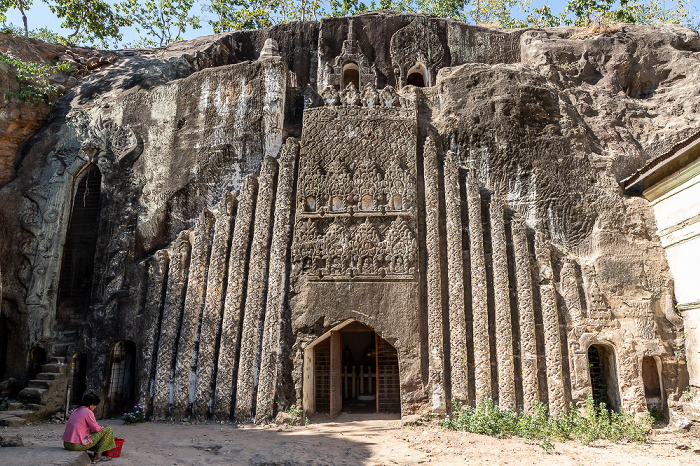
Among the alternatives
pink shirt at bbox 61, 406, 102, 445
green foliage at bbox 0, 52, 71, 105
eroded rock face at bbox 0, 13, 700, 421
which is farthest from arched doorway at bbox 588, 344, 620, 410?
green foliage at bbox 0, 52, 71, 105

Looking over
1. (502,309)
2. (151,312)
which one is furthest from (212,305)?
(502,309)

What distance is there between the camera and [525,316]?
1001 cm

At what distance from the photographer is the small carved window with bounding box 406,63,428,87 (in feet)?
53.3

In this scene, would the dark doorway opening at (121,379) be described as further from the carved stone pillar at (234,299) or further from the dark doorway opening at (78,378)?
the carved stone pillar at (234,299)

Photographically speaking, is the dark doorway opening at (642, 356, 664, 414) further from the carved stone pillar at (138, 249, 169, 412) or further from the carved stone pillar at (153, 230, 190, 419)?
the carved stone pillar at (138, 249, 169, 412)

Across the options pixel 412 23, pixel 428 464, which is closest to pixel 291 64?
pixel 412 23

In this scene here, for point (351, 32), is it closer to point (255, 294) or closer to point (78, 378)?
point (255, 294)

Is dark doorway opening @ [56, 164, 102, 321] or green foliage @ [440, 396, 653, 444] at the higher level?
dark doorway opening @ [56, 164, 102, 321]

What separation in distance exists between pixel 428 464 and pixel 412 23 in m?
13.8

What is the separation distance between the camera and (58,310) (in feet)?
41.1

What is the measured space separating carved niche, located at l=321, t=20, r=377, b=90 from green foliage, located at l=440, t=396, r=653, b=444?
10.5 meters

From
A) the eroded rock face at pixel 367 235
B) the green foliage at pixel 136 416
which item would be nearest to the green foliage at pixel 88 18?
the eroded rock face at pixel 367 235

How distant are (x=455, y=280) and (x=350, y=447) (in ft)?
13.0

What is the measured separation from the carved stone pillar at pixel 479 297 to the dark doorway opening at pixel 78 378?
8.82 meters
